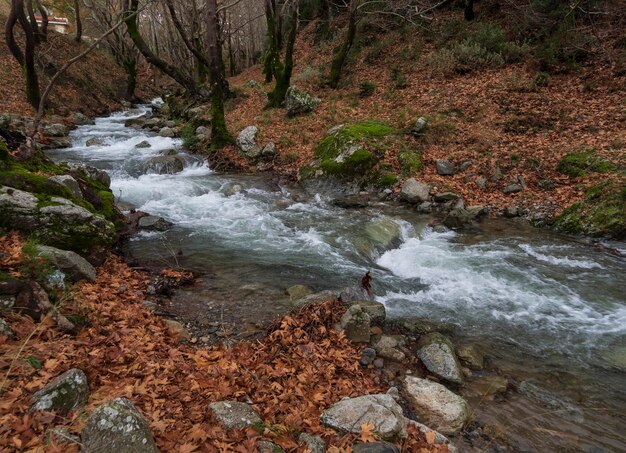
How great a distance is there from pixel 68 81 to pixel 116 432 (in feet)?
86.7

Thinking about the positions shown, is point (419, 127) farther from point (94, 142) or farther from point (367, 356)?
point (94, 142)

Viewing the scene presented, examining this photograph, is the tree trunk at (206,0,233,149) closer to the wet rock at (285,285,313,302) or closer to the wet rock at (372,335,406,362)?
the wet rock at (285,285,313,302)

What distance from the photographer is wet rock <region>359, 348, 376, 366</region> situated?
15.8ft

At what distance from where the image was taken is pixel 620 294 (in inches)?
263

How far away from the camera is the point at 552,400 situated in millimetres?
4473

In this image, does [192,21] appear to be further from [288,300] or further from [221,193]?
[288,300]

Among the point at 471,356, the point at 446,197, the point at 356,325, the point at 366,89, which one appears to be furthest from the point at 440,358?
the point at 366,89

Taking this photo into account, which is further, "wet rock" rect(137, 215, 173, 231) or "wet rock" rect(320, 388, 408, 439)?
"wet rock" rect(137, 215, 173, 231)

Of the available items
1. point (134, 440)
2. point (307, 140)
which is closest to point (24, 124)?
point (307, 140)

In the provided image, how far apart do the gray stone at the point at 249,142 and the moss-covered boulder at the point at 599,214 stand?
9768 mm

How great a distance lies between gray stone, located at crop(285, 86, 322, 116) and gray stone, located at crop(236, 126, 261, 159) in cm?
205

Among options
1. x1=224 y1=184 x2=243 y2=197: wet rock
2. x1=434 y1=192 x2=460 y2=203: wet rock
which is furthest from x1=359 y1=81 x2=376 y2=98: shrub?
x1=224 y1=184 x2=243 y2=197: wet rock

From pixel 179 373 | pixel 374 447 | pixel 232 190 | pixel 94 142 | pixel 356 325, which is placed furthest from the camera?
pixel 94 142

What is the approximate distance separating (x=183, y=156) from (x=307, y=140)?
473cm
